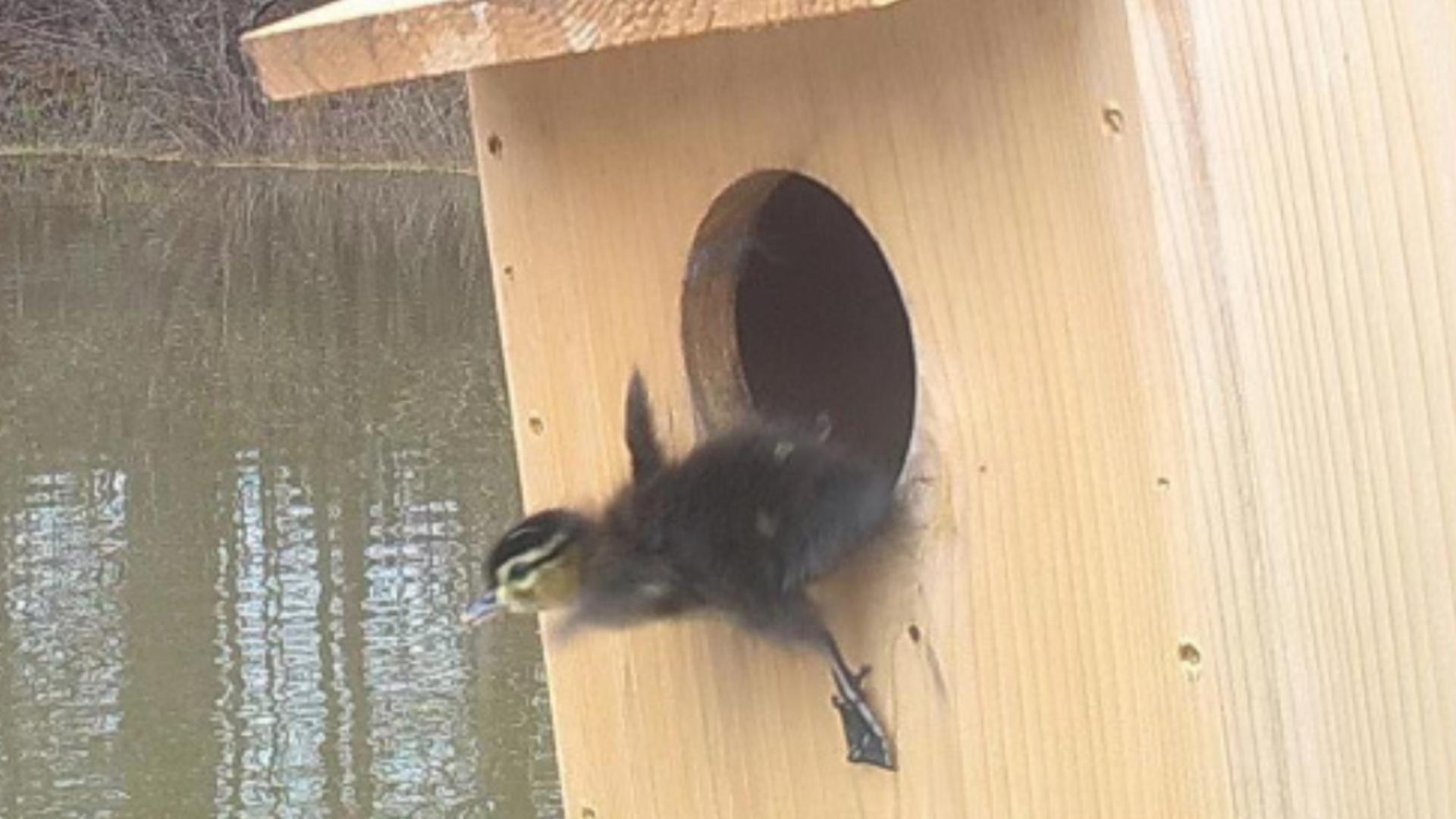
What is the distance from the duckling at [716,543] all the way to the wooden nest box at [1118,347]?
1.4 inches

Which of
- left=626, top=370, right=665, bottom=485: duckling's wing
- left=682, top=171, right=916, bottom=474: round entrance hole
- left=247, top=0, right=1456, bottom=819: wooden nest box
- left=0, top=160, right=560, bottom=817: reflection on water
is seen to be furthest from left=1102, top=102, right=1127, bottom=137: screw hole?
left=0, top=160, right=560, bottom=817: reflection on water

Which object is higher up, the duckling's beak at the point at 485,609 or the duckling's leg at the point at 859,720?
the duckling's beak at the point at 485,609

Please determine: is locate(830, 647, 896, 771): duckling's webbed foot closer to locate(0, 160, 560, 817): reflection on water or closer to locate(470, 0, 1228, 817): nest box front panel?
locate(470, 0, 1228, 817): nest box front panel

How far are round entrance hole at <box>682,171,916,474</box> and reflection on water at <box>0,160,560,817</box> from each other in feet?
9.93

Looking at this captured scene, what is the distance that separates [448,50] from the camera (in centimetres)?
130

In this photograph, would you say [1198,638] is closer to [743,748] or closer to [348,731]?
[743,748]

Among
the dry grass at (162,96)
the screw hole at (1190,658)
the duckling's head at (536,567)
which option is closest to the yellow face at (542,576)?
the duckling's head at (536,567)

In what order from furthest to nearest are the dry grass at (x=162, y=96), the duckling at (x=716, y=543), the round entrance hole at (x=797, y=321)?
the dry grass at (x=162, y=96) → the round entrance hole at (x=797, y=321) → the duckling at (x=716, y=543)

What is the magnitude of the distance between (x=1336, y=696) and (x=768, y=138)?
1.19ft

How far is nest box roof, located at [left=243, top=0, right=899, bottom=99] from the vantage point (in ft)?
3.99

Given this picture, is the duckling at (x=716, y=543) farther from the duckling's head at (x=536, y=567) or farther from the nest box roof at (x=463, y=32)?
the nest box roof at (x=463, y=32)

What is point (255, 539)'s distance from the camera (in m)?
6.45

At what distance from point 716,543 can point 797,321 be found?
34 centimetres

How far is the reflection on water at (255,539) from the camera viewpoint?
191 inches
